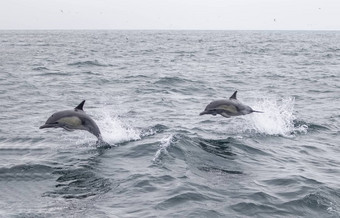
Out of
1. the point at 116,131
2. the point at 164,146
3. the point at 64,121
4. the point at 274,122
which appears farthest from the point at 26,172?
the point at 274,122

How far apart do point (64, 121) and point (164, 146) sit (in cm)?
265

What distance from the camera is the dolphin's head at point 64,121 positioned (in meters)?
10.6

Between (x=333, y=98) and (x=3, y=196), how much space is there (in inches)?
659

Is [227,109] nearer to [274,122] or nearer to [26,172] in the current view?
[274,122]

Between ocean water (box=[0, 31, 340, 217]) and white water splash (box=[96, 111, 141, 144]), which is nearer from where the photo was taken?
ocean water (box=[0, 31, 340, 217])

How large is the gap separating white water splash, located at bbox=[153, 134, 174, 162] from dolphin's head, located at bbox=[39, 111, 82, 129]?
2.08 meters

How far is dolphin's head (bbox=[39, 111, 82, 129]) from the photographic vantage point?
416 inches

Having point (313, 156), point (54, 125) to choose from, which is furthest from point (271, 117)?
point (54, 125)

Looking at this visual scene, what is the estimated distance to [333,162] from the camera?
425 inches

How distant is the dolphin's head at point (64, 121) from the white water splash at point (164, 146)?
6.82 feet

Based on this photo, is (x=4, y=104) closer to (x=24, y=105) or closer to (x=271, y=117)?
(x=24, y=105)

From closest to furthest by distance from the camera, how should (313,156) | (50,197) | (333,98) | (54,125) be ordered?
(50,197) < (54,125) < (313,156) < (333,98)

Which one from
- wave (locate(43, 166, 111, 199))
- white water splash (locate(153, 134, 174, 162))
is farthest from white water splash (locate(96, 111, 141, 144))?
wave (locate(43, 166, 111, 199))

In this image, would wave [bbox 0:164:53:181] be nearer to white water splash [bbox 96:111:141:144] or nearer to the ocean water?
the ocean water
